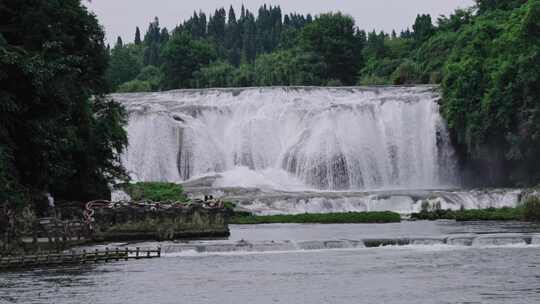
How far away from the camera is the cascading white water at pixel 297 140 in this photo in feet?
239

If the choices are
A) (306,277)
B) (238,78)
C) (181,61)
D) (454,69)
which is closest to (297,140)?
(454,69)

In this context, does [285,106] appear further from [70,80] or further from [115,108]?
[70,80]

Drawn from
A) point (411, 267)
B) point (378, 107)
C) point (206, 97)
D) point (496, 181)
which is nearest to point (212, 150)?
point (206, 97)

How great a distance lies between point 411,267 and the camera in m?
36.7

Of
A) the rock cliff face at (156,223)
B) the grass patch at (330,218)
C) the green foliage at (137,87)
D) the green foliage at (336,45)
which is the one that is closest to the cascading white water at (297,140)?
the grass patch at (330,218)

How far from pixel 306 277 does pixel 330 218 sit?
2036cm

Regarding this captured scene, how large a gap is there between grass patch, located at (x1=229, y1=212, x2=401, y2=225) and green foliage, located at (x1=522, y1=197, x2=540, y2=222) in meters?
5.75

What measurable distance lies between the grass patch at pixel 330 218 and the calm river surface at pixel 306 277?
10262mm

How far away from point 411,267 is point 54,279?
10719 millimetres

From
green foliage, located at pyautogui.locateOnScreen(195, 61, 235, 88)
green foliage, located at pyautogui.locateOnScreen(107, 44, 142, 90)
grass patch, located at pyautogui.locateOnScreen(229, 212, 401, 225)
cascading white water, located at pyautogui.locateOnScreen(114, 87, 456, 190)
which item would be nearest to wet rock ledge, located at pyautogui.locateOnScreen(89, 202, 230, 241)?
grass patch, located at pyautogui.locateOnScreen(229, 212, 401, 225)

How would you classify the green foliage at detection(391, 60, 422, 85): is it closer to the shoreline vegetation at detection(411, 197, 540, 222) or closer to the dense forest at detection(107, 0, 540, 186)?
the dense forest at detection(107, 0, 540, 186)

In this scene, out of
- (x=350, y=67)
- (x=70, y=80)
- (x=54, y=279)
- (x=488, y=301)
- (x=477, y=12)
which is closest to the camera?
(x=488, y=301)

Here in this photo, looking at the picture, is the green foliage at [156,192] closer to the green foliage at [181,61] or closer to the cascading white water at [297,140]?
the cascading white water at [297,140]

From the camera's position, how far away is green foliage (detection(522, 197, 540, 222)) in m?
53.4
